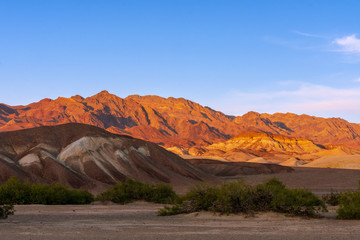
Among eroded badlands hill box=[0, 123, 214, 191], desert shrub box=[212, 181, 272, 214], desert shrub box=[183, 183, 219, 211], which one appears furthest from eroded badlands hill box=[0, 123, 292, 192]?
desert shrub box=[212, 181, 272, 214]

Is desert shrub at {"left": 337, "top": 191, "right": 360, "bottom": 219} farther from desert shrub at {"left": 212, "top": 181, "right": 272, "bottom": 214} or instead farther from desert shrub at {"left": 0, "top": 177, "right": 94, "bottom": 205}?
desert shrub at {"left": 0, "top": 177, "right": 94, "bottom": 205}

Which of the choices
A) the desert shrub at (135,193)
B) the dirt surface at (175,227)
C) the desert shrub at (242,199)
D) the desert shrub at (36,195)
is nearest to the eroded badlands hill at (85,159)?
the desert shrub at (36,195)

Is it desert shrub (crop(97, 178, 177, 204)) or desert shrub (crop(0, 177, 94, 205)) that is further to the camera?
desert shrub (crop(97, 178, 177, 204))

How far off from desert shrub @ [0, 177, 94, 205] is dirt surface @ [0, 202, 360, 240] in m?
8.43

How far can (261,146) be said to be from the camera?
166 metres

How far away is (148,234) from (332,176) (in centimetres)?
5559

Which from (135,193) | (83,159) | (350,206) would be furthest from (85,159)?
(350,206)

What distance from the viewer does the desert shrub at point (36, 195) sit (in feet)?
98.9

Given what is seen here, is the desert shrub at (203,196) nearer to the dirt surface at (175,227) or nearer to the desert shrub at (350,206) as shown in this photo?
the dirt surface at (175,227)

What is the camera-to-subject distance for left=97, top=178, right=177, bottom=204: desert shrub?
32128mm

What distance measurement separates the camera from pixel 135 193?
32719 mm

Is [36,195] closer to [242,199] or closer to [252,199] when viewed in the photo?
[242,199]

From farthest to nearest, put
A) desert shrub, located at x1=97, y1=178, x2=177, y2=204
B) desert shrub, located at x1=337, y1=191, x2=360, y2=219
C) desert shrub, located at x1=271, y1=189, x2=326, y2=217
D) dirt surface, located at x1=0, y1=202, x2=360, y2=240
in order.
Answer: desert shrub, located at x1=97, y1=178, x2=177, y2=204, desert shrub, located at x1=271, y1=189, x2=326, y2=217, desert shrub, located at x1=337, y1=191, x2=360, y2=219, dirt surface, located at x1=0, y1=202, x2=360, y2=240

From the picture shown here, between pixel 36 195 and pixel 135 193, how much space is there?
642 centimetres
